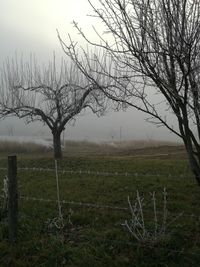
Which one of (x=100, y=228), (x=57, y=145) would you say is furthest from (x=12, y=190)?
(x=57, y=145)

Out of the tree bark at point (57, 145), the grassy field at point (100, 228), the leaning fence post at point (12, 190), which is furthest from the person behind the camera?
the tree bark at point (57, 145)

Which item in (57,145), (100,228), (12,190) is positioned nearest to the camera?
(12,190)

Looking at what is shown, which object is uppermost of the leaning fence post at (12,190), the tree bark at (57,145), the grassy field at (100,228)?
the tree bark at (57,145)

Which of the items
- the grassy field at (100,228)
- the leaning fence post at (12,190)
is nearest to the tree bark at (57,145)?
the grassy field at (100,228)

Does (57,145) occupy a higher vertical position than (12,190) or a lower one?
higher

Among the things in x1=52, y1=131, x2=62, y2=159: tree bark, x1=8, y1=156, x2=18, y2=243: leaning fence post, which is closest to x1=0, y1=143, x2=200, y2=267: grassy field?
x1=8, y1=156, x2=18, y2=243: leaning fence post

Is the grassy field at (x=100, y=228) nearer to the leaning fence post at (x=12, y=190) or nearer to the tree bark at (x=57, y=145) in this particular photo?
the leaning fence post at (x=12, y=190)

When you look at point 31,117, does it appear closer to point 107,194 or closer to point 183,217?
point 107,194

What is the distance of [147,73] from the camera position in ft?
20.3

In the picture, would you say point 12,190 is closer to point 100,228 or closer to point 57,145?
point 100,228

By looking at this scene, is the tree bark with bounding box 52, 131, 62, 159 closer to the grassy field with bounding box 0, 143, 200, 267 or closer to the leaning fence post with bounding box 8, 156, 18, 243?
the grassy field with bounding box 0, 143, 200, 267

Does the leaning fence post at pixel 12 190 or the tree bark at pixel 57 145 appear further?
the tree bark at pixel 57 145

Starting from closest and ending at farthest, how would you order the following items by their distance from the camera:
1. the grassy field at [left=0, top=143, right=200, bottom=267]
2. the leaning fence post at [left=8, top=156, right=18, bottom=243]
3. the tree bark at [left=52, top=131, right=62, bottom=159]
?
the grassy field at [left=0, top=143, right=200, bottom=267] → the leaning fence post at [left=8, top=156, right=18, bottom=243] → the tree bark at [left=52, top=131, right=62, bottom=159]

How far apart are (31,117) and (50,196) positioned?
1095 cm
